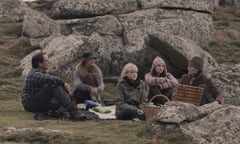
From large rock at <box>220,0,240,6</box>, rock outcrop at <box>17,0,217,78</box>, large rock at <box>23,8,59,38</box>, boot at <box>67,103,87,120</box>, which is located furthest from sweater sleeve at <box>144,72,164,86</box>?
large rock at <box>220,0,240,6</box>

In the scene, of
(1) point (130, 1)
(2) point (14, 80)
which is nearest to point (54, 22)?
(1) point (130, 1)

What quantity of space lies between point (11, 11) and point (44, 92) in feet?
79.1

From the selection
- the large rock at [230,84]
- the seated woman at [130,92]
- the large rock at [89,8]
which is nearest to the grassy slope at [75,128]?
the seated woman at [130,92]

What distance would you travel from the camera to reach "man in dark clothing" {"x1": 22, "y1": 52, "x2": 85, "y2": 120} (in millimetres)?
16438

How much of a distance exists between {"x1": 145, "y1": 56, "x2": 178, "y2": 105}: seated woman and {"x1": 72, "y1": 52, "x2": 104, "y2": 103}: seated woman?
196cm

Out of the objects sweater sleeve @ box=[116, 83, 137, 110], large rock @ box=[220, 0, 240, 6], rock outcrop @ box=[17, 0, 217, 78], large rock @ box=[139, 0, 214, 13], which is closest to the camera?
sweater sleeve @ box=[116, 83, 137, 110]

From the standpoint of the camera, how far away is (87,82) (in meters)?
19.6

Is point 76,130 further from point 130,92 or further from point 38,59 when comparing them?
point 38,59

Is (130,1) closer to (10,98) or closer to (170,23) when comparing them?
(170,23)

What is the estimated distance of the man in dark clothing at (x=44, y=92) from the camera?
53.9ft

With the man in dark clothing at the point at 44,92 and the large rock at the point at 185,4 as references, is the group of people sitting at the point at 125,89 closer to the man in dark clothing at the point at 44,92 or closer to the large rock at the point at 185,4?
the man in dark clothing at the point at 44,92

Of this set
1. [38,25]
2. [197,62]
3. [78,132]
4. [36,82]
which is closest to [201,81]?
[197,62]

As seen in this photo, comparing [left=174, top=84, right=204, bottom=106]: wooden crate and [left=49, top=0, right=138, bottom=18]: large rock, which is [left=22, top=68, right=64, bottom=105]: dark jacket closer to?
[left=174, top=84, right=204, bottom=106]: wooden crate

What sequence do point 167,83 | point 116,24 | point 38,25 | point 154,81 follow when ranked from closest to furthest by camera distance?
point 154,81 → point 167,83 → point 116,24 → point 38,25
